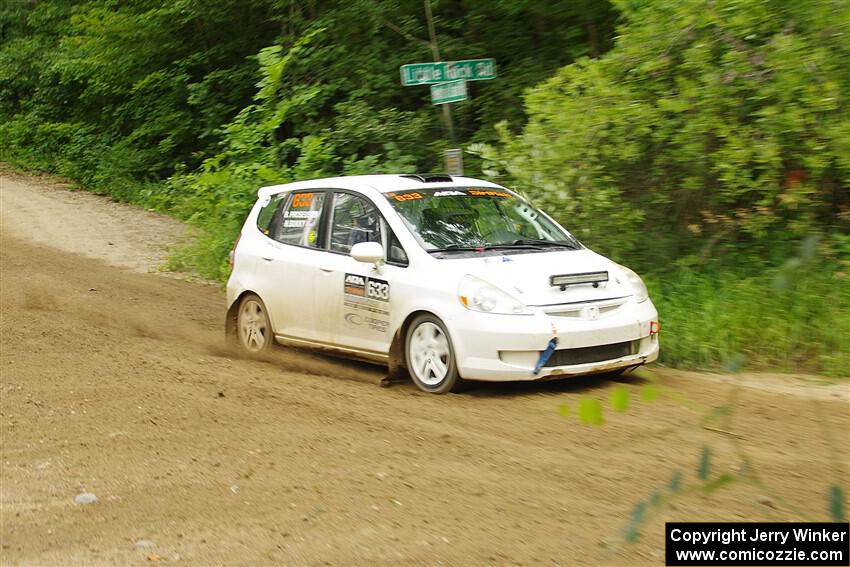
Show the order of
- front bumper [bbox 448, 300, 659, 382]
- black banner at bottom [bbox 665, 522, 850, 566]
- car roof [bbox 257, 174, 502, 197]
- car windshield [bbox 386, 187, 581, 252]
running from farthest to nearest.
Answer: car roof [bbox 257, 174, 502, 197], car windshield [bbox 386, 187, 581, 252], front bumper [bbox 448, 300, 659, 382], black banner at bottom [bbox 665, 522, 850, 566]

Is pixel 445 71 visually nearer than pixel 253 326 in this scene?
No

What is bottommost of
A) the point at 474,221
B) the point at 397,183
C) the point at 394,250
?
the point at 394,250

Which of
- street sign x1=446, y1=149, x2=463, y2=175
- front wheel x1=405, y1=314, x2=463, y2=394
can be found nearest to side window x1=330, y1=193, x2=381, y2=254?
front wheel x1=405, y1=314, x2=463, y2=394

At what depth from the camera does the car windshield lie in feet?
27.9

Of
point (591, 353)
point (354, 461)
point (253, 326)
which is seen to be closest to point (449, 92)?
point (253, 326)

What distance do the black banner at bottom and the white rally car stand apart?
327 cm

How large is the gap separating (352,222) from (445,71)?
8.50 ft

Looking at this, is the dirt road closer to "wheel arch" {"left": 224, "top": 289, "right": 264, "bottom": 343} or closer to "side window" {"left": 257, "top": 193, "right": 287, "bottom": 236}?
"wheel arch" {"left": 224, "top": 289, "right": 264, "bottom": 343}

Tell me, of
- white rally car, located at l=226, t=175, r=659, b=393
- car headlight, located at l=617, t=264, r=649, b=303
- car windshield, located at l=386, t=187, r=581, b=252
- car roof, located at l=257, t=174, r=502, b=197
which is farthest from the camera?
car roof, located at l=257, t=174, r=502, b=197

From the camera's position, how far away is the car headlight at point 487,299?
299 inches

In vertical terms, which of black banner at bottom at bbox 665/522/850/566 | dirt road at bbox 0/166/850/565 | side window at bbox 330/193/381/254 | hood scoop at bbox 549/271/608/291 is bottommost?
dirt road at bbox 0/166/850/565

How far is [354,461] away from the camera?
596cm

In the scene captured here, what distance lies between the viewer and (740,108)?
984 centimetres

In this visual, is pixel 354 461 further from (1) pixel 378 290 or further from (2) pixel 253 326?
(2) pixel 253 326
